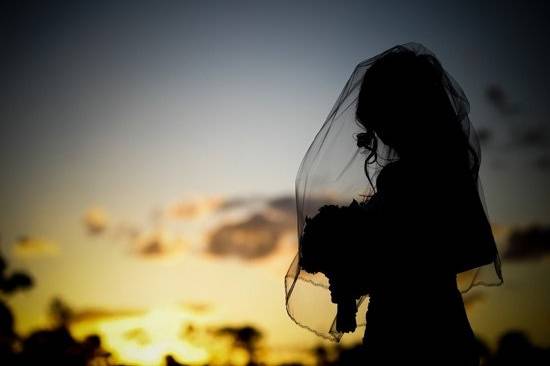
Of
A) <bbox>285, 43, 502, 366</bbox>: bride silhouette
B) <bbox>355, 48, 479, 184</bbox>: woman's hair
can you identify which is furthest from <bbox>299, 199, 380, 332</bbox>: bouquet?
<bbox>355, 48, 479, 184</bbox>: woman's hair

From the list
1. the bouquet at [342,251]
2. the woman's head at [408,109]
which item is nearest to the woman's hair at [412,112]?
the woman's head at [408,109]

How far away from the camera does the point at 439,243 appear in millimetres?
2309

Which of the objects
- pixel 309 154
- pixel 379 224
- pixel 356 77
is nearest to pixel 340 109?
pixel 356 77

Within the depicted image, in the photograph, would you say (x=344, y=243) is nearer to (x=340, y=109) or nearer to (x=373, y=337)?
(x=373, y=337)

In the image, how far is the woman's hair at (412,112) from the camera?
8.44 feet

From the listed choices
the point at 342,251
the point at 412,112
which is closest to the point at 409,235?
the point at 342,251

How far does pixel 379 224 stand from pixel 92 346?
25.5 meters

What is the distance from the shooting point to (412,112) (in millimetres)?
2635

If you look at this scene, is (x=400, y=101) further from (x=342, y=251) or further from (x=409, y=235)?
(x=342, y=251)

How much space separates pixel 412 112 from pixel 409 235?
82 centimetres

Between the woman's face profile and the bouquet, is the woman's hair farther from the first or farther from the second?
the bouquet

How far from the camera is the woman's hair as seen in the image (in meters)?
2.57

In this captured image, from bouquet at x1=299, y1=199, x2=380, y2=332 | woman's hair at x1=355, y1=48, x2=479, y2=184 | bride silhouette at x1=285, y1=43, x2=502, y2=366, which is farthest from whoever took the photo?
woman's hair at x1=355, y1=48, x2=479, y2=184

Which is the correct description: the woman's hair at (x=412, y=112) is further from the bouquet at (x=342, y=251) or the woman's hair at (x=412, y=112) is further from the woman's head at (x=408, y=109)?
the bouquet at (x=342, y=251)
